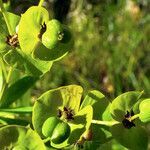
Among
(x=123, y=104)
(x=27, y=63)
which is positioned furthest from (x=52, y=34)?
(x=123, y=104)

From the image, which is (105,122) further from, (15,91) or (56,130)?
(15,91)

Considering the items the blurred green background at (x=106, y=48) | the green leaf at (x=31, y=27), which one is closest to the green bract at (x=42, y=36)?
the green leaf at (x=31, y=27)

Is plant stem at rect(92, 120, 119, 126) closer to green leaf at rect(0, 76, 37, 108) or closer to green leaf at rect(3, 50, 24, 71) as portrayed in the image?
green leaf at rect(3, 50, 24, 71)

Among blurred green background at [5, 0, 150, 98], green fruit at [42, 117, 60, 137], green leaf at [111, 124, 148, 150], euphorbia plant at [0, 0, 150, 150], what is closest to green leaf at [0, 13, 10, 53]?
euphorbia plant at [0, 0, 150, 150]

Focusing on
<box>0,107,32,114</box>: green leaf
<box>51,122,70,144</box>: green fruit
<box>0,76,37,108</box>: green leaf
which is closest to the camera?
<box>51,122,70,144</box>: green fruit

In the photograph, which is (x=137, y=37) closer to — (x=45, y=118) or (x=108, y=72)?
(x=108, y=72)

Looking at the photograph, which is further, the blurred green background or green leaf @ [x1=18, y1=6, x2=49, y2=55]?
the blurred green background

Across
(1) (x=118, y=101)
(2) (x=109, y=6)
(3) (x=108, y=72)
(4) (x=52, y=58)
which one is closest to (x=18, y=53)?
(4) (x=52, y=58)
